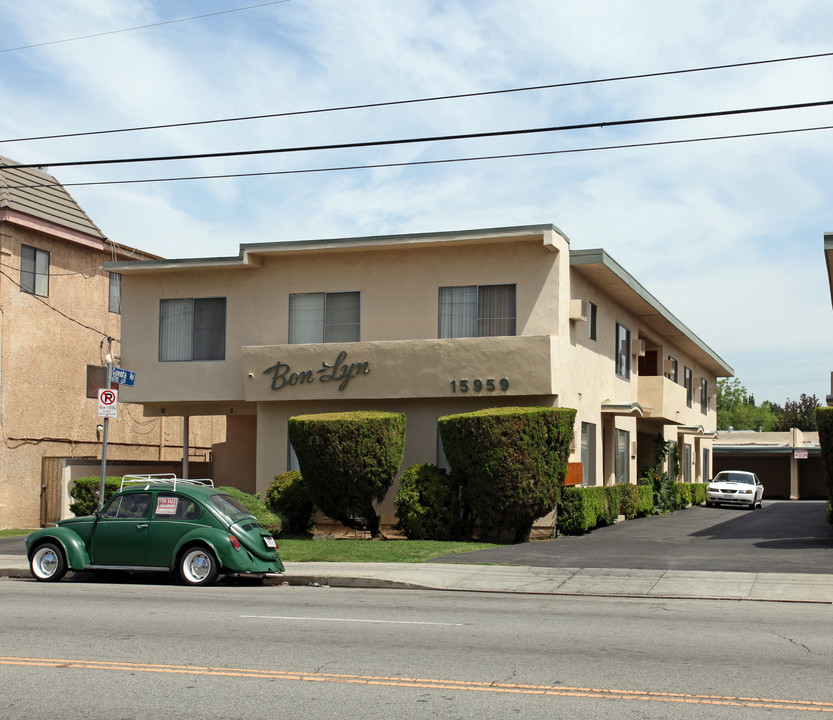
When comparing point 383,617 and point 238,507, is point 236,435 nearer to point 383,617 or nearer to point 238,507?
point 238,507

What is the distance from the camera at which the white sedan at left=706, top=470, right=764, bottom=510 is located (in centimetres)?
3675

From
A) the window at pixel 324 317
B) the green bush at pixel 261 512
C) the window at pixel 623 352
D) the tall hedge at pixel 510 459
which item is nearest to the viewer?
the tall hedge at pixel 510 459

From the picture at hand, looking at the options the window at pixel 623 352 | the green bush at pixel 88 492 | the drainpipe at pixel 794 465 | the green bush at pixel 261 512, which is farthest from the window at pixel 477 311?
the drainpipe at pixel 794 465

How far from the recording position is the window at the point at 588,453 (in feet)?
82.8

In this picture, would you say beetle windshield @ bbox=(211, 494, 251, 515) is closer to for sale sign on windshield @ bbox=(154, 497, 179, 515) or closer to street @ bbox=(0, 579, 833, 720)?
for sale sign on windshield @ bbox=(154, 497, 179, 515)

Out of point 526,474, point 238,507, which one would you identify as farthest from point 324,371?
point 238,507

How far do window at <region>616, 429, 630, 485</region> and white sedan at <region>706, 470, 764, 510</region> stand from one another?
8161mm

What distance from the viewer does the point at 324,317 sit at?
24.5 metres

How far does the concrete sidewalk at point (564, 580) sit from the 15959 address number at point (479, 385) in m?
5.77

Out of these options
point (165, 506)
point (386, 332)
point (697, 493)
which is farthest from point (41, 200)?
point (697, 493)

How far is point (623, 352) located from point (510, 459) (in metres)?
10.6

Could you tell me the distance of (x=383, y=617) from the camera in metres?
11.4

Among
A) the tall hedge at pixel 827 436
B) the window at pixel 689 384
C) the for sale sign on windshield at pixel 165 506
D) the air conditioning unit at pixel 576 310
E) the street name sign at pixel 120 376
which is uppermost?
the air conditioning unit at pixel 576 310

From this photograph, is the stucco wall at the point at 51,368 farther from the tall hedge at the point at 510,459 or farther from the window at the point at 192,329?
the tall hedge at the point at 510,459
